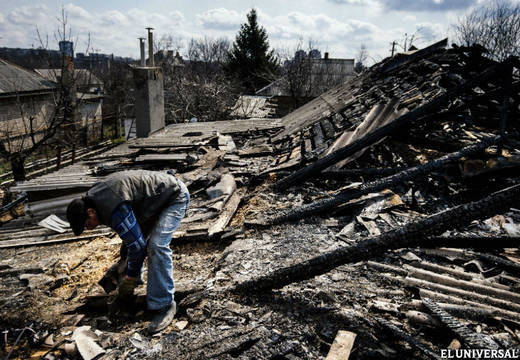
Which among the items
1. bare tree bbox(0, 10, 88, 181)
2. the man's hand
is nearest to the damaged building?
the man's hand

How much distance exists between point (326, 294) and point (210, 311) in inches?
44.0

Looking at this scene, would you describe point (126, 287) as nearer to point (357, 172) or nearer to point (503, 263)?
point (503, 263)

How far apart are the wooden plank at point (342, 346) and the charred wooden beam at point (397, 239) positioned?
0.64 metres

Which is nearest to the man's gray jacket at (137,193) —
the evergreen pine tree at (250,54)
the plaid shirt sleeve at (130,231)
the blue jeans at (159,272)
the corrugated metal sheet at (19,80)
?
the plaid shirt sleeve at (130,231)

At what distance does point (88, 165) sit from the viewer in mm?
8164

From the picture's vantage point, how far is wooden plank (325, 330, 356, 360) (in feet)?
8.34

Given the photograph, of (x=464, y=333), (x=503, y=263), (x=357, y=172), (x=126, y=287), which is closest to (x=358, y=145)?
(x=357, y=172)

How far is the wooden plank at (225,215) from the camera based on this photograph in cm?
497

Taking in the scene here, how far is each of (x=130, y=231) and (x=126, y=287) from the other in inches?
27.6

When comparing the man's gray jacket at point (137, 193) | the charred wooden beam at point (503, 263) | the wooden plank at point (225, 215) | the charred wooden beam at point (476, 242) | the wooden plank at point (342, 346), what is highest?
the man's gray jacket at point (137, 193)

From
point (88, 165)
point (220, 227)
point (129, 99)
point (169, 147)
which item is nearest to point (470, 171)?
point (220, 227)

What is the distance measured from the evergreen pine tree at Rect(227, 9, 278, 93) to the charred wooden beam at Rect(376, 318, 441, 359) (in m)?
31.3

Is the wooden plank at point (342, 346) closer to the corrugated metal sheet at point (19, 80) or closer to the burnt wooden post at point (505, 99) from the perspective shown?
the burnt wooden post at point (505, 99)

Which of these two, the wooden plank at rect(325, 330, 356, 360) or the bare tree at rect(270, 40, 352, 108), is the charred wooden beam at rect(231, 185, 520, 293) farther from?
the bare tree at rect(270, 40, 352, 108)
